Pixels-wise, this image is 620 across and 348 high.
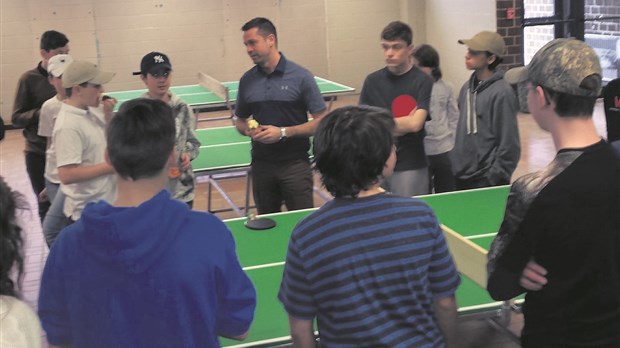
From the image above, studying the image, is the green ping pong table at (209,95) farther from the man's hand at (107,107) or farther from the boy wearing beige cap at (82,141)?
the boy wearing beige cap at (82,141)

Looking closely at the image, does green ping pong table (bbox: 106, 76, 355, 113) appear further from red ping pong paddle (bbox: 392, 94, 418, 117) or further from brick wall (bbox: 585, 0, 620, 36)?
brick wall (bbox: 585, 0, 620, 36)

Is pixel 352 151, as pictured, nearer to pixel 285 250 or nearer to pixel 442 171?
pixel 285 250

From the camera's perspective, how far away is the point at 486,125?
3.96 meters

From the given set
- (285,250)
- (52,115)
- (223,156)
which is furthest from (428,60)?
(52,115)

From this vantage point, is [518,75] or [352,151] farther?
[518,75]

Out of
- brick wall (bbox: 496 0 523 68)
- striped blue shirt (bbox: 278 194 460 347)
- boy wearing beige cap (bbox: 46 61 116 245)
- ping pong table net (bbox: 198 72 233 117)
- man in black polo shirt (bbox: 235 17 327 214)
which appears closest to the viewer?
striped blue shirt (bbox: 278 194 460 347)

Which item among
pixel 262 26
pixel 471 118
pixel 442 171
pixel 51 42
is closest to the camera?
pixel 471 118

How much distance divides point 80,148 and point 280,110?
1241mm

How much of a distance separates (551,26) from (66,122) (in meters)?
9.39

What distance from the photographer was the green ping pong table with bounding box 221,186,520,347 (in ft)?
8.25

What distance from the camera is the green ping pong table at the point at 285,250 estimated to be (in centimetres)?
251

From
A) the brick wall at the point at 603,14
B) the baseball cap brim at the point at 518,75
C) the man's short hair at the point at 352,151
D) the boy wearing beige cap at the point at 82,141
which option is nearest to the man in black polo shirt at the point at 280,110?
the boy wearing beige cap at the point at 82,141

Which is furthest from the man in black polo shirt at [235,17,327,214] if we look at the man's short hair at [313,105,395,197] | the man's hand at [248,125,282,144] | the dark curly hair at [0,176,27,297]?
the dark curly hair at [0,176,27,297]

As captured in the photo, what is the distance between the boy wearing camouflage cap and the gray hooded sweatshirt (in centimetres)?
217
